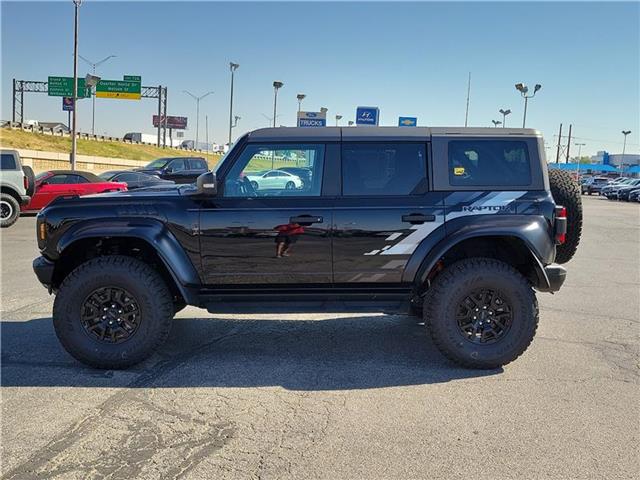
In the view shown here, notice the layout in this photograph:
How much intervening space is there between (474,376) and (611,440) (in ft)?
3.91

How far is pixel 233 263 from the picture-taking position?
4.43 meters

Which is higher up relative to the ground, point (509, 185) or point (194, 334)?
point (509, 185)

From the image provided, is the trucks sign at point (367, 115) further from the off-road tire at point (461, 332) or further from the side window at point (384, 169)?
the off-road tire at point (461, 332)

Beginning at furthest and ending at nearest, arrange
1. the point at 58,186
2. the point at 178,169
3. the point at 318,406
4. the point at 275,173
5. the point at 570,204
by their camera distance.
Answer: the point at 178,169, the point at 58,186, the point at 570,204, the point at 275,173, the point at 318,406

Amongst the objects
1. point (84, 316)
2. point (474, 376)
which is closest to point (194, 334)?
point (84, 316)

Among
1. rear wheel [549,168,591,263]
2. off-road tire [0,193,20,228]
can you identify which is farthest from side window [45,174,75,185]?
rear wheel [549,168,591,263]

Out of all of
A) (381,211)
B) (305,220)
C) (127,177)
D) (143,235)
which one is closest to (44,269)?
(143,235)

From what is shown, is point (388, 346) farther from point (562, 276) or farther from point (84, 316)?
point (84, 316)

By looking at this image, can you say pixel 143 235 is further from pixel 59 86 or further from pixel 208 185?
pixel 59 86

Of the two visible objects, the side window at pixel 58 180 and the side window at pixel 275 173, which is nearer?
the side window at pixel 275 173

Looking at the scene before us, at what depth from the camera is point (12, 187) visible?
13.4 m

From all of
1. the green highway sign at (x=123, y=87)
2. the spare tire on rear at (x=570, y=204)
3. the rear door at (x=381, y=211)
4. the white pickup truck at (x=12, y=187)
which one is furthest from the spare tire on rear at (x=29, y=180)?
the green highway sign at (x=123, y=87)

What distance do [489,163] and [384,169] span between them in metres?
0.93

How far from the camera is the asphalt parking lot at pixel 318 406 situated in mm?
3041
